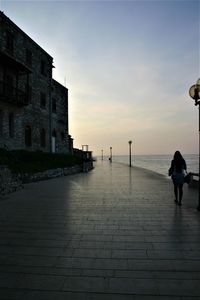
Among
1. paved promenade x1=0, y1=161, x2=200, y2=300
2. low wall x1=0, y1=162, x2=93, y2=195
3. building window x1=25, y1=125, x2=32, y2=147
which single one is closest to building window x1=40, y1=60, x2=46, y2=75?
building window x1=25, y1=125, x2=32, y2=147

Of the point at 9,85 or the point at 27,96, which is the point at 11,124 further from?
the point at 9,85

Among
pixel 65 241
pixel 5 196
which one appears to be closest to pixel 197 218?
pixel 65 241

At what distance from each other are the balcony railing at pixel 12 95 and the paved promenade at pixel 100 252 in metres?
16.0

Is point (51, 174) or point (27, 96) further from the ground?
point (27, 96)

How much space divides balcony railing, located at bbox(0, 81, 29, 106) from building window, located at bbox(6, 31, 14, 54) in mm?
2969

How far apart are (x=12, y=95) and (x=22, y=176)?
34.2 ft

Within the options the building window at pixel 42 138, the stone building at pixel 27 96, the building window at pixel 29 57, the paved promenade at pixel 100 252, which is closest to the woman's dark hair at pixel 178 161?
the paved promenade at pixel 100 252

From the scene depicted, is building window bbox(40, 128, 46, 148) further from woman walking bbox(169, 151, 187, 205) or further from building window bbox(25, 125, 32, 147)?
woman walking bbox(169, 151, 187, 205)

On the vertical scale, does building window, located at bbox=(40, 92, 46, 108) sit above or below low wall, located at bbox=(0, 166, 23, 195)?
above

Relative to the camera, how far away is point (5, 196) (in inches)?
503

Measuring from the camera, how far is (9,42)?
2584 centimetres

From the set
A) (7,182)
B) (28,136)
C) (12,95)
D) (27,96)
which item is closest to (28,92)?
(27,96)

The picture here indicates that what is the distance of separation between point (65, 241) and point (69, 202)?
201 inches

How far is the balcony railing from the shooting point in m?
24.3
